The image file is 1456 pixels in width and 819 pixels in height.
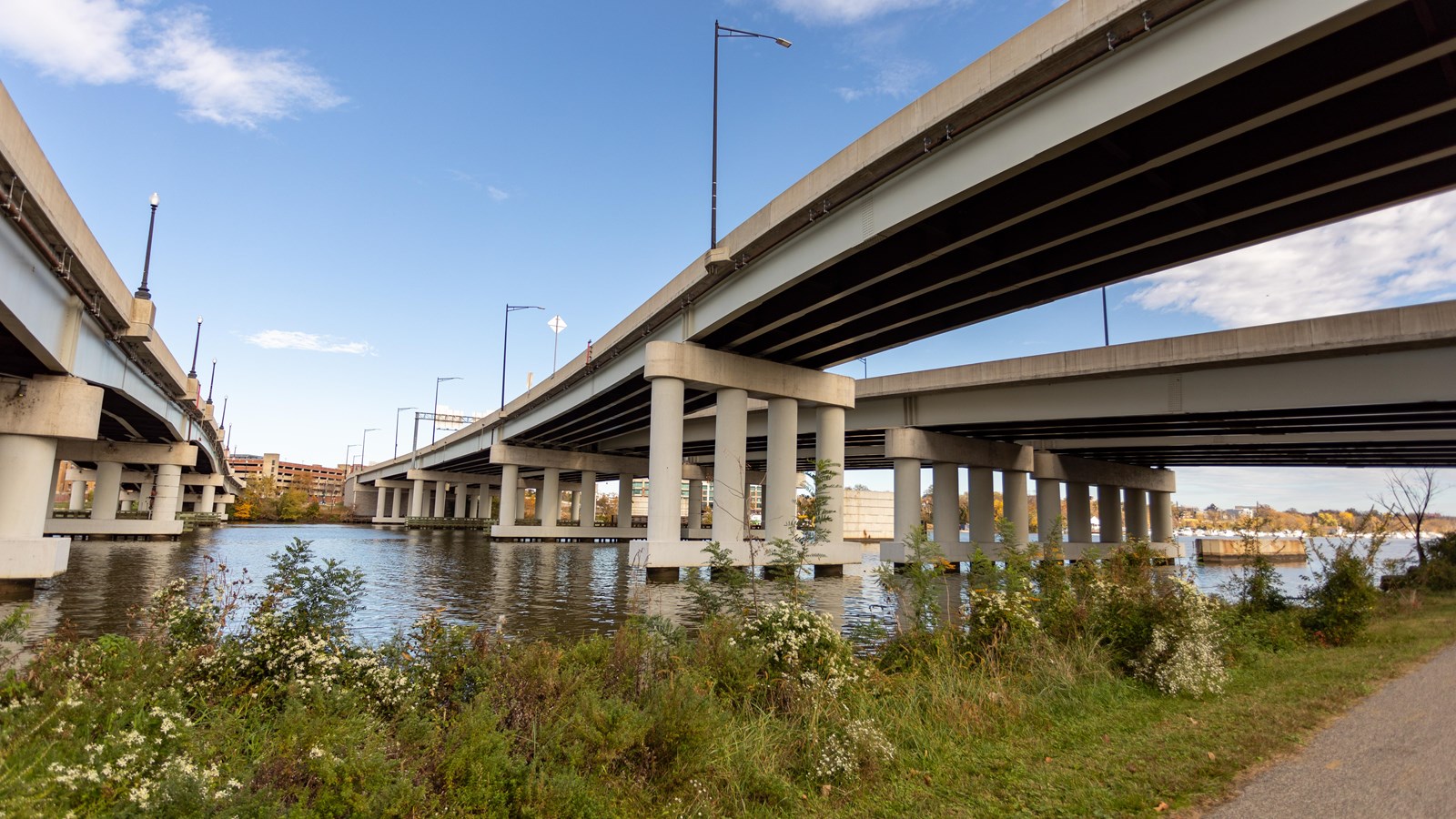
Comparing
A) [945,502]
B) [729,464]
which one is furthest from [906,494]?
[729,464]

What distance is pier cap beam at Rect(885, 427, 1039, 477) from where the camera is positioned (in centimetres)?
4119

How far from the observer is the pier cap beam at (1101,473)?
2019 inches

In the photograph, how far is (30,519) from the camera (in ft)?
63.5

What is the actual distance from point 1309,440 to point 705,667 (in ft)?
143

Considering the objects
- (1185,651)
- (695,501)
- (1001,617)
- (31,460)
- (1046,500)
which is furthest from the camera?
(695,501)

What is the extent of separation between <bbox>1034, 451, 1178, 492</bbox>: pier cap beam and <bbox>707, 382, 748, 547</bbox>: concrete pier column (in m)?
27.9

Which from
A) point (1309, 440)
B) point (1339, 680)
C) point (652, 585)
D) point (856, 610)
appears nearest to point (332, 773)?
point (1339, 680)

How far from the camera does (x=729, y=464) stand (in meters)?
31.3

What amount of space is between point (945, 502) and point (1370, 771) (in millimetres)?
38278

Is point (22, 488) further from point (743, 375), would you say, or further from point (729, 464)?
point (743, 375)

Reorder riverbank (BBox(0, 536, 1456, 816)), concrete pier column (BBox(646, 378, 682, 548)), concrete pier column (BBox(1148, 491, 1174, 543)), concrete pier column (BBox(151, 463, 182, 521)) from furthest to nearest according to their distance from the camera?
concrete pier column (BBox(1148, 491, 1174, 543)) → concrete pier column (BBox(151, 463, 182, 521)) → concrete pier column (BBox(646, 378, 682, 548)) → riverbank (BBox(0, 536, 1456, 816))

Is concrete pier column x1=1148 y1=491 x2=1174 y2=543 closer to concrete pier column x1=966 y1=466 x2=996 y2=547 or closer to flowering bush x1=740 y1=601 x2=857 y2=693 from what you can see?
concrete pier column x1=966 y1=466 x2=996 y2=547

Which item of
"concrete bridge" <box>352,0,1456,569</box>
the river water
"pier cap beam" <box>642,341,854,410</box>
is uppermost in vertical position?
"concrete bridge" <box>352,0,1456,569</box>

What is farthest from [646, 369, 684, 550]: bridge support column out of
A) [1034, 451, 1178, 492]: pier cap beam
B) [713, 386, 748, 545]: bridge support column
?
[1034, 451, 1178, 492]: pier cap beam
